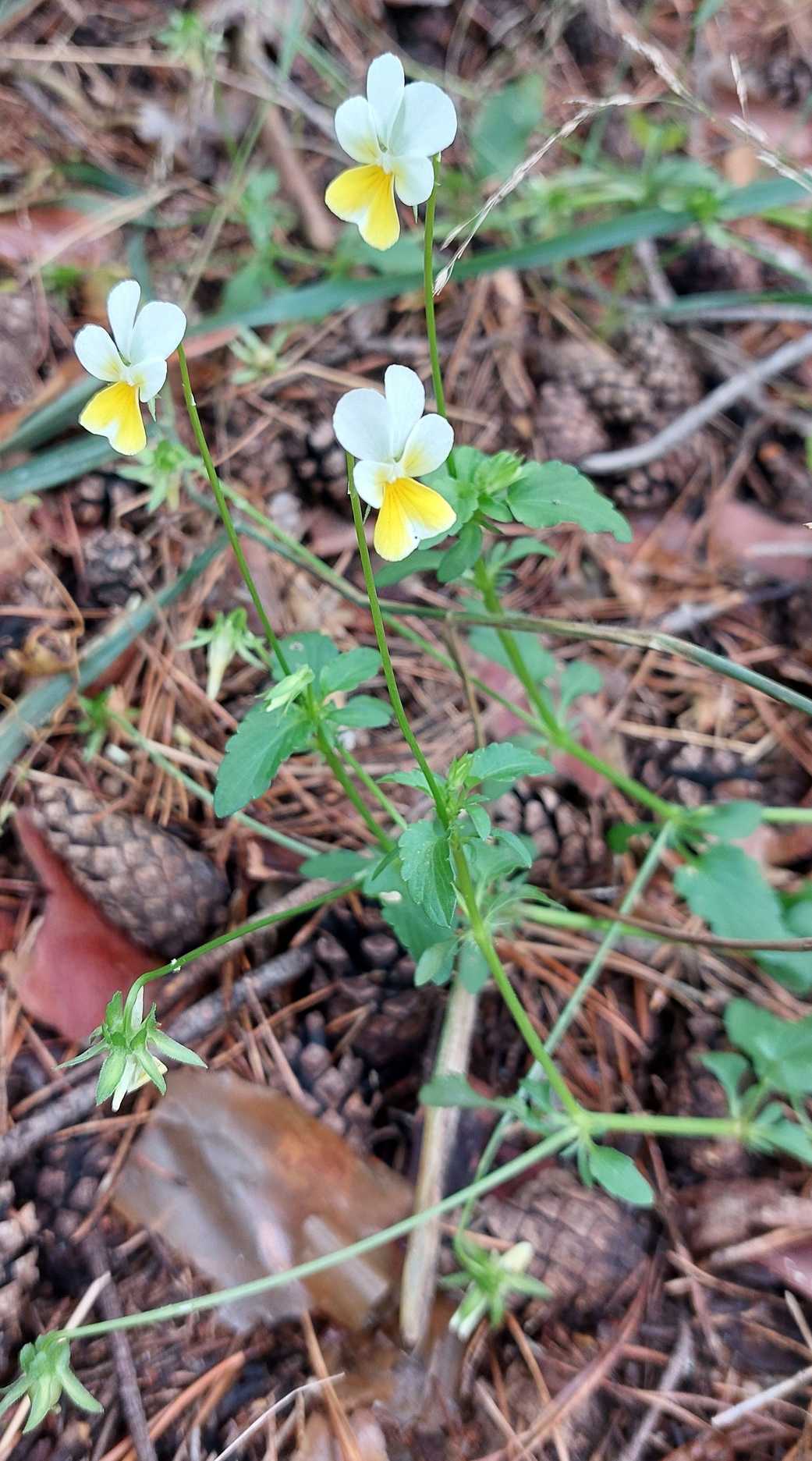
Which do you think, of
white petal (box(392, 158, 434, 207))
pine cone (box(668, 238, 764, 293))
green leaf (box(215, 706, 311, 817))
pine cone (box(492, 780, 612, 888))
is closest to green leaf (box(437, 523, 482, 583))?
green leaf (box(215, 706, 311, 817))

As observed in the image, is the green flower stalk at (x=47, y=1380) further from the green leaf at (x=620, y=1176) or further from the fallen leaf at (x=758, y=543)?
the fallen leaf at (x=758, y=543)

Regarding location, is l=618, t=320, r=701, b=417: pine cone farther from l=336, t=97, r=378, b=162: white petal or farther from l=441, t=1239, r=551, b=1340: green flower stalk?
l=441, t=1239, r=551, b=1340: green flower stalk

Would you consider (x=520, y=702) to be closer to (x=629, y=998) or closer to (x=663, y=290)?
(x=629, y=998)

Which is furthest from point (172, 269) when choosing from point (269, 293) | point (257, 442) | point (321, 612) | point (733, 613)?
point (733, 613)

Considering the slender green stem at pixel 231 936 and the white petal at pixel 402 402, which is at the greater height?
the white petal at pixel 402 402

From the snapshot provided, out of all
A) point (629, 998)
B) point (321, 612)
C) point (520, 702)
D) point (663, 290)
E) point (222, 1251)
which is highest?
point (663, 290)

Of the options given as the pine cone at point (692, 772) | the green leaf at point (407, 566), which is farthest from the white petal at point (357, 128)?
the pine cone at point (692, 772)
